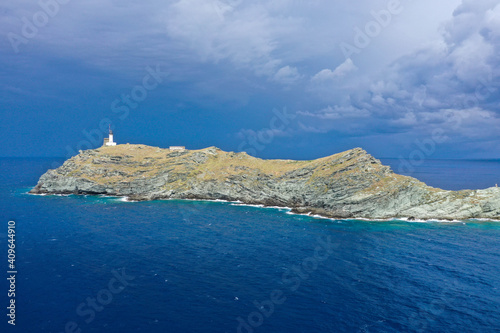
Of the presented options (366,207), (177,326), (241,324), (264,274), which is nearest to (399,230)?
(366,207)

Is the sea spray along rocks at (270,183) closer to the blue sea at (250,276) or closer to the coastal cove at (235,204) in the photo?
the coastal cove at (235,204)

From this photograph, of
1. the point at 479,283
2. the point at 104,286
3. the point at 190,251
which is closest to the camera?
the point at 104,286

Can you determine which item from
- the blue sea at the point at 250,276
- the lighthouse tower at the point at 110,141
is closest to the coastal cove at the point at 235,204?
the blue sea at the point at 250,276

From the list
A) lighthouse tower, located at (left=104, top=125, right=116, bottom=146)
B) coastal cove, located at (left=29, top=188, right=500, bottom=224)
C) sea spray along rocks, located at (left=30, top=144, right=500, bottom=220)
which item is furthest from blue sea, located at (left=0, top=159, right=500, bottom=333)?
lighthouse tower, located at (left=104, top=125, right=116, bottom=146)

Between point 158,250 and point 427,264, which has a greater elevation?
point 158,250

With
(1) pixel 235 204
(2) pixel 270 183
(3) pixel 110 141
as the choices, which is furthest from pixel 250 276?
(3) pixel 110 141

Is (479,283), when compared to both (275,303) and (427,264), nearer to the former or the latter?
(427,264)
